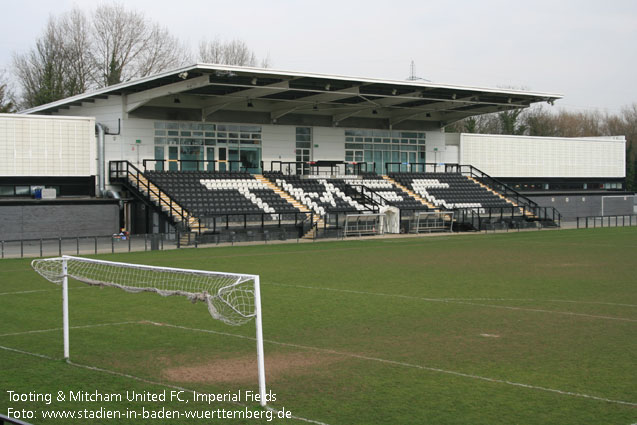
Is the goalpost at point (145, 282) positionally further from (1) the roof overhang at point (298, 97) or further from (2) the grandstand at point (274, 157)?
(1) the roof overhang at point (298, 97)

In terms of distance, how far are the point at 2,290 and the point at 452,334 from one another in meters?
12.1

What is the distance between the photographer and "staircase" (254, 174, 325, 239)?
3719 cm

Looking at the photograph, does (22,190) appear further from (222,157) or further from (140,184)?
(222,157)

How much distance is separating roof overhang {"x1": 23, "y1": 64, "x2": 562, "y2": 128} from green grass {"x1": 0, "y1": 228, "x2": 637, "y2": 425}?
17.7 metres

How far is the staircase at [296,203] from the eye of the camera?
37.2 m

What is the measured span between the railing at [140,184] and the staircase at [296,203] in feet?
20.7

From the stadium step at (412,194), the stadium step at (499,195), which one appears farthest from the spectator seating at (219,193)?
the stadium step at (499,195)

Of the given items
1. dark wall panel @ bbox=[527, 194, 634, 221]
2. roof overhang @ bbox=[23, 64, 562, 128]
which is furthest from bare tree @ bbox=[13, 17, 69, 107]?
dark wall panel @ bbox=[527, 194, 634, 221]

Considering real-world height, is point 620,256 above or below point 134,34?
below

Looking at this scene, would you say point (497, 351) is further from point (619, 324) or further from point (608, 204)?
point (608, 204)

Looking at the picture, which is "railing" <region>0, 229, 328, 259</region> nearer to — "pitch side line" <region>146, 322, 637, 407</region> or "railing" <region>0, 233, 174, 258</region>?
"railing" <region>0, 233, 174, 258</region>

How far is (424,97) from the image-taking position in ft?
153

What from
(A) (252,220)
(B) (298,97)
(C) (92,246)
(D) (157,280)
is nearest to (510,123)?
(B) (298,97)

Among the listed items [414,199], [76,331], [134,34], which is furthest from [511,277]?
[134,34]
